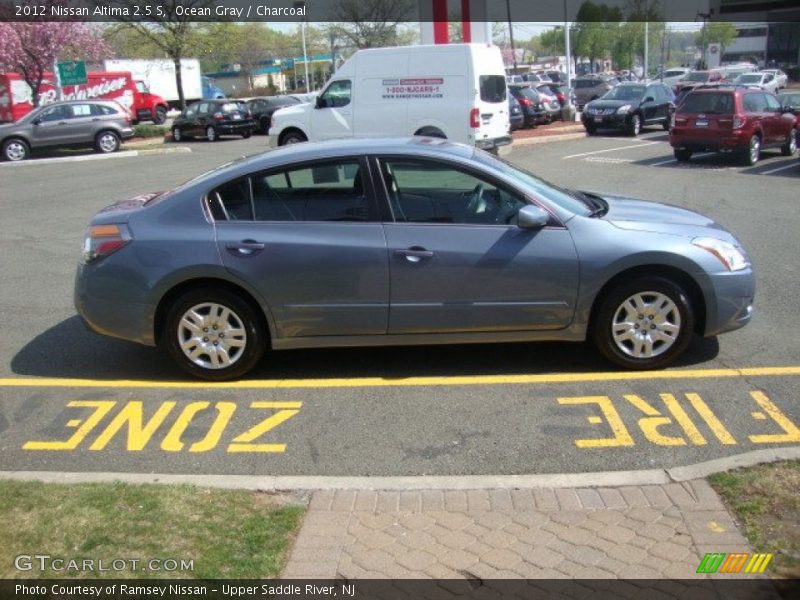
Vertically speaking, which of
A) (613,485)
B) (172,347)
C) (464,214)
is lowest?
(613,485)

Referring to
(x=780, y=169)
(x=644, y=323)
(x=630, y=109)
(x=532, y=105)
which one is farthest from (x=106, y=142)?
(x=644, y=323)

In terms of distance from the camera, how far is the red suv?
17.7 m

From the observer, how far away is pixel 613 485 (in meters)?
3.95

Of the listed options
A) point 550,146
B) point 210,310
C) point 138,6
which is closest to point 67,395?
point 210,310

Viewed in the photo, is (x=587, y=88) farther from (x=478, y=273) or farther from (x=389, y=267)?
(x=389, y=267)

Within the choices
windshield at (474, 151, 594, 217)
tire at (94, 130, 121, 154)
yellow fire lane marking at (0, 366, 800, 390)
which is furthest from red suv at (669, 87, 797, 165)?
tire at (94, 130, 121, 154)

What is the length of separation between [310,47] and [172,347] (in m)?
87.5

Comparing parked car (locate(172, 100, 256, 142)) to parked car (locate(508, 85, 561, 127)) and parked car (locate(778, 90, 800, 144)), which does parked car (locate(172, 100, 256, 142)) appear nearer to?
parked car (locate(508, 85, 561, 127))

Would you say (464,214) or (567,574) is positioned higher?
(464,214)

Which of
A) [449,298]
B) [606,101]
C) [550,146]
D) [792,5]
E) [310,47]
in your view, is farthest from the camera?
[310,47]

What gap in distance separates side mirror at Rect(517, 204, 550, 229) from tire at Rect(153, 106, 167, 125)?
3836cm

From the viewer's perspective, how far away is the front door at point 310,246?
5285 mm

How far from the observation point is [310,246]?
17.4ft

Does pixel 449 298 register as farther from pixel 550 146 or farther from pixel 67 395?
pixel 550 146
